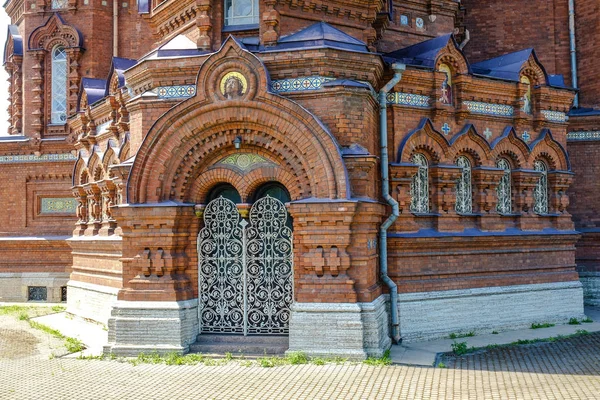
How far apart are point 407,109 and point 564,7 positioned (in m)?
7.91

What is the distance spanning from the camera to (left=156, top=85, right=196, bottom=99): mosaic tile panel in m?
9.91

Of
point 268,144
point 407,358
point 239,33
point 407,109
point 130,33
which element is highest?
point 130,33

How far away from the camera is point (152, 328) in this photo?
374 inches

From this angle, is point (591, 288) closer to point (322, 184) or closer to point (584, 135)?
point (584, 135)

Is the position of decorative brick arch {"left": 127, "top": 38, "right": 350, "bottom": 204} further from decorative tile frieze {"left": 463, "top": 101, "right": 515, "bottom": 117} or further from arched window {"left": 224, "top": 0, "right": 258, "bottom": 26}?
decorative tile frieze {"left": 463, "top": 101, "right": 515, "bottom": 117}

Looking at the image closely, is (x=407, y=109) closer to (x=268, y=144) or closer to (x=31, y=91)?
(x=268, y=144)

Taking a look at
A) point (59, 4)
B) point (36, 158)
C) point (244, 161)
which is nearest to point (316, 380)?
point (244, 161)

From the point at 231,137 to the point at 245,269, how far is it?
215 cm

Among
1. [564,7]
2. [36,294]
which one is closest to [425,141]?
[564,7]

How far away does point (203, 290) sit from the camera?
10.0m

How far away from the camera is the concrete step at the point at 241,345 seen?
30.9ft

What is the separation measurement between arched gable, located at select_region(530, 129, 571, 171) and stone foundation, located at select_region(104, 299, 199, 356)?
782 cm

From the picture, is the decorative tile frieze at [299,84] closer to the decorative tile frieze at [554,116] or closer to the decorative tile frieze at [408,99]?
the decorative tile frieze at [408,99]

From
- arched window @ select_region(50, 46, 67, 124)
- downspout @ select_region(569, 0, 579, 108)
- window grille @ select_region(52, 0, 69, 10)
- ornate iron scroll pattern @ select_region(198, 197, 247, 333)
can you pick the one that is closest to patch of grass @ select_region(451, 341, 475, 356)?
ornate iron scroll pattern @ select_region(198, 197, 247, 333)
